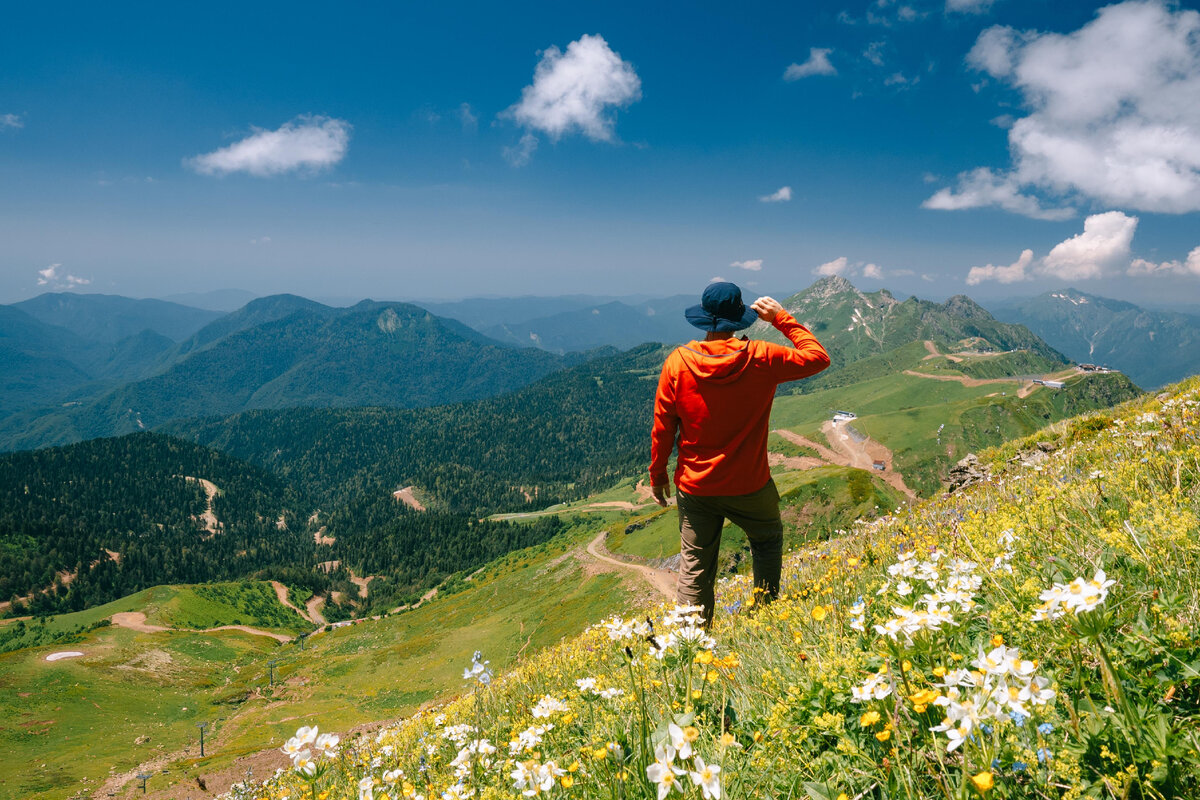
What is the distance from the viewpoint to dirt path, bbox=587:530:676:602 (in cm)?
5241

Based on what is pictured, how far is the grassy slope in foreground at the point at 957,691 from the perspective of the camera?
1740 mm

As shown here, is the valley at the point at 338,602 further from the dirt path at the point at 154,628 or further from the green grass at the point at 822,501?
the dirt path at the point at 154,628

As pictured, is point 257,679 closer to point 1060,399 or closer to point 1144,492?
point 1144,492

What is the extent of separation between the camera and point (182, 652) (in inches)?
3209

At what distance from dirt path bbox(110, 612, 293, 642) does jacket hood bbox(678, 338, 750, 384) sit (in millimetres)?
126827

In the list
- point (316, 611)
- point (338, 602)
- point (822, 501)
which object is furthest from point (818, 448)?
point (316, 611)

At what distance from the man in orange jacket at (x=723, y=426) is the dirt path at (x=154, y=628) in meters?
126

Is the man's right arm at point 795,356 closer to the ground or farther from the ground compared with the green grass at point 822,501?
farther from the ground

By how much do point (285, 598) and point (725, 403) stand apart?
173m

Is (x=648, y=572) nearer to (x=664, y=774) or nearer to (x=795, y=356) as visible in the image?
(x=795, y=356)

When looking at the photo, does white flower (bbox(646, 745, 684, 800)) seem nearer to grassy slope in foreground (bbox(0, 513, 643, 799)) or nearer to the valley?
the valley

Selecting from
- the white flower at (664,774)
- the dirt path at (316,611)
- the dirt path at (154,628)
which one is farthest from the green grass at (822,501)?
the dirt path at (316,611)

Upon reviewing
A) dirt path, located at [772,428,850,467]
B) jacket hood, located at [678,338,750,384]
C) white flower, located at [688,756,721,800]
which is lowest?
dirt path, located at [772,428,850,467]

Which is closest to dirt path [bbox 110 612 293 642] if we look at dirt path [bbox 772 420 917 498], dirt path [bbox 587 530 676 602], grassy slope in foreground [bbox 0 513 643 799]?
grassy slope in foreground [bbox 0 513 643 799]
